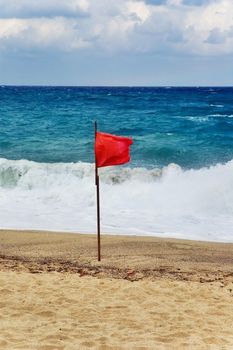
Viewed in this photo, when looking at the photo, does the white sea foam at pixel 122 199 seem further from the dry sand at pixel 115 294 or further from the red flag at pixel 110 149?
the red flag at pixel 110 149

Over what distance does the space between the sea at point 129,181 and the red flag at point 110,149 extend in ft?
11.0

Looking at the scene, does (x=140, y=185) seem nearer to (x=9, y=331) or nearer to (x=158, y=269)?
(x=158, y=269)

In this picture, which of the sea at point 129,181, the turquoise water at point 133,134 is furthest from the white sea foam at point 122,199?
the turquoise water at point 133,134

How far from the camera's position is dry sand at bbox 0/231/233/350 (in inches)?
244

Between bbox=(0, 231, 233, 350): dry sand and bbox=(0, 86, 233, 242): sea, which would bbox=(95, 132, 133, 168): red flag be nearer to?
bbox=(0, 231, 233, 350): dry sand

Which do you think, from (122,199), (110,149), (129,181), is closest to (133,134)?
(129,181)

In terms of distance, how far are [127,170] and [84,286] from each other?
1225 cm

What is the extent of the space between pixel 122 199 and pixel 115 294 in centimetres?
880

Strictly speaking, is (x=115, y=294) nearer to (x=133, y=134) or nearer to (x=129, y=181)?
(x=129, y=181)

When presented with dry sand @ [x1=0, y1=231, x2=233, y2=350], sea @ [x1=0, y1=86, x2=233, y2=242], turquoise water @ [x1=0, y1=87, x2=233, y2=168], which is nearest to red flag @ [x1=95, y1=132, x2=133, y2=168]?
dry sand @ [x1=0, y1=231, x2=233, y2=350]

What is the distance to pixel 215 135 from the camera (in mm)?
30016

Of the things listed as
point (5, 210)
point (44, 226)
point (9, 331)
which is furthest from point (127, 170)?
point (9, 331)

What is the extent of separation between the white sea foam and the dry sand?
2.04m

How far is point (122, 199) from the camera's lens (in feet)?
53.9
